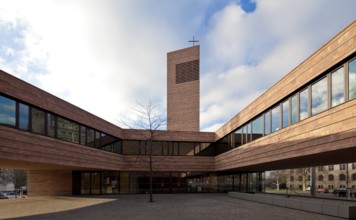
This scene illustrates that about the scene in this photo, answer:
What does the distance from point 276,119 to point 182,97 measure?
26440 millimetres

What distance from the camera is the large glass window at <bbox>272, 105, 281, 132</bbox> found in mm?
18047

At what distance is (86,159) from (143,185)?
10.9 metres

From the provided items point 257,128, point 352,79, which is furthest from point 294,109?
point 257,128

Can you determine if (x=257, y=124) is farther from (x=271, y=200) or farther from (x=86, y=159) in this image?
(x=86, y=159)

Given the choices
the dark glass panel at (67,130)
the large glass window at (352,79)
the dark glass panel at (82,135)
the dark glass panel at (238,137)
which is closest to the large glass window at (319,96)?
the large glass window at (352,79)

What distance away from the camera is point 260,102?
20.7 m

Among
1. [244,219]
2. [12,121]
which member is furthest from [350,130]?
[12,121]

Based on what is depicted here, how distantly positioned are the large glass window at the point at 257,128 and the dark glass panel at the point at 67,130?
42.7 ft

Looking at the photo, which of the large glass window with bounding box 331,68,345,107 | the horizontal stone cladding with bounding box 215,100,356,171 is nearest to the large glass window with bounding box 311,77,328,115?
the horizontal stone cladding with bounding box 215,100,356,171

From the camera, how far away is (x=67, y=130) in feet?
69.8

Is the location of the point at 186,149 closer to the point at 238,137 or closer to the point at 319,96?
the point at 238,137

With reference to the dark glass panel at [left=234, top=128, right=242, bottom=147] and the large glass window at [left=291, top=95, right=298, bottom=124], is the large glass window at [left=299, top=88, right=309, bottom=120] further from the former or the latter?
the dark glass panel at [left=234, top=128, right=242, bottom=147]

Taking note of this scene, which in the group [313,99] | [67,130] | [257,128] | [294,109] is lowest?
[67,130]

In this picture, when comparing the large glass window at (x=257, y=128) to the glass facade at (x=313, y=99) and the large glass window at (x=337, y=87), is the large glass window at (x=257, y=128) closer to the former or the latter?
the glass facade at (x=313, y=99)
